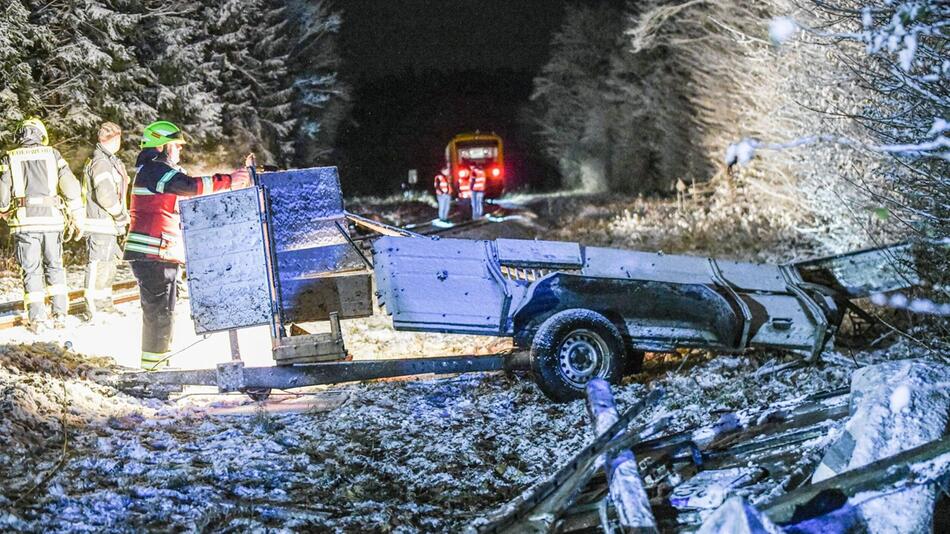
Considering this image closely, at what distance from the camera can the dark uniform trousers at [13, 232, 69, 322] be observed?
7.70 metres

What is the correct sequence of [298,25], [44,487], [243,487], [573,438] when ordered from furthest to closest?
[298,25] < [573,438] < [243,487] < [44,487]

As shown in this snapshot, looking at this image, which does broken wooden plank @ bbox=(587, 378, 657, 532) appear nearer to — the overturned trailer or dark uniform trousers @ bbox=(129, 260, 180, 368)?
the overturned trailer

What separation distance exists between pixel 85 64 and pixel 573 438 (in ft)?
46.1

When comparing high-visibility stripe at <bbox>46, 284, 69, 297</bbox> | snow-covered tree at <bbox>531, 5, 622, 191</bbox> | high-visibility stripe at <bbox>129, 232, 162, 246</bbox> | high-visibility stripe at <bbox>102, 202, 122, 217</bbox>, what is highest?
snow-covered tree at <bbox>531, 5, 622, 191</bbox>

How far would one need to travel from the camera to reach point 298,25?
104 feet

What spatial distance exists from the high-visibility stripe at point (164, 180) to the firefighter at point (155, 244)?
0.04ft

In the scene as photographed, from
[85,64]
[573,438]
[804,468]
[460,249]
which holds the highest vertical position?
[85,64]

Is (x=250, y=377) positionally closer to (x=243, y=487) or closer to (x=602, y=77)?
(x=243, y=487)

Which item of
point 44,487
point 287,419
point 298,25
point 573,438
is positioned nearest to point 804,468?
point 573,438

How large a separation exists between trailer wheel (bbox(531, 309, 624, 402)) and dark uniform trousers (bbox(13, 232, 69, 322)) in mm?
5216

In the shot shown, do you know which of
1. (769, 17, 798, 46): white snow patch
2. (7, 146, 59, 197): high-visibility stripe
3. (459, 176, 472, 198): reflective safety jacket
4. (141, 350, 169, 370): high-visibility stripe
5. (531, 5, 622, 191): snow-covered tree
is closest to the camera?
(769, 17, 798, 46): white snow patch

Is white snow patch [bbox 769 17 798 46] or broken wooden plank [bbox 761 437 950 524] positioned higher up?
white snow patch [bbox 769 17 798 46]

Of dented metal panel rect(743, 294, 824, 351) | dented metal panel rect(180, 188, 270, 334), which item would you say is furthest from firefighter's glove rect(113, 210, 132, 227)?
dented metal panel rect(743, 294, 824, 351)

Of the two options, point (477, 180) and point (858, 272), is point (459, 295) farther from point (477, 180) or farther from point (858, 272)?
point (477, 180)
